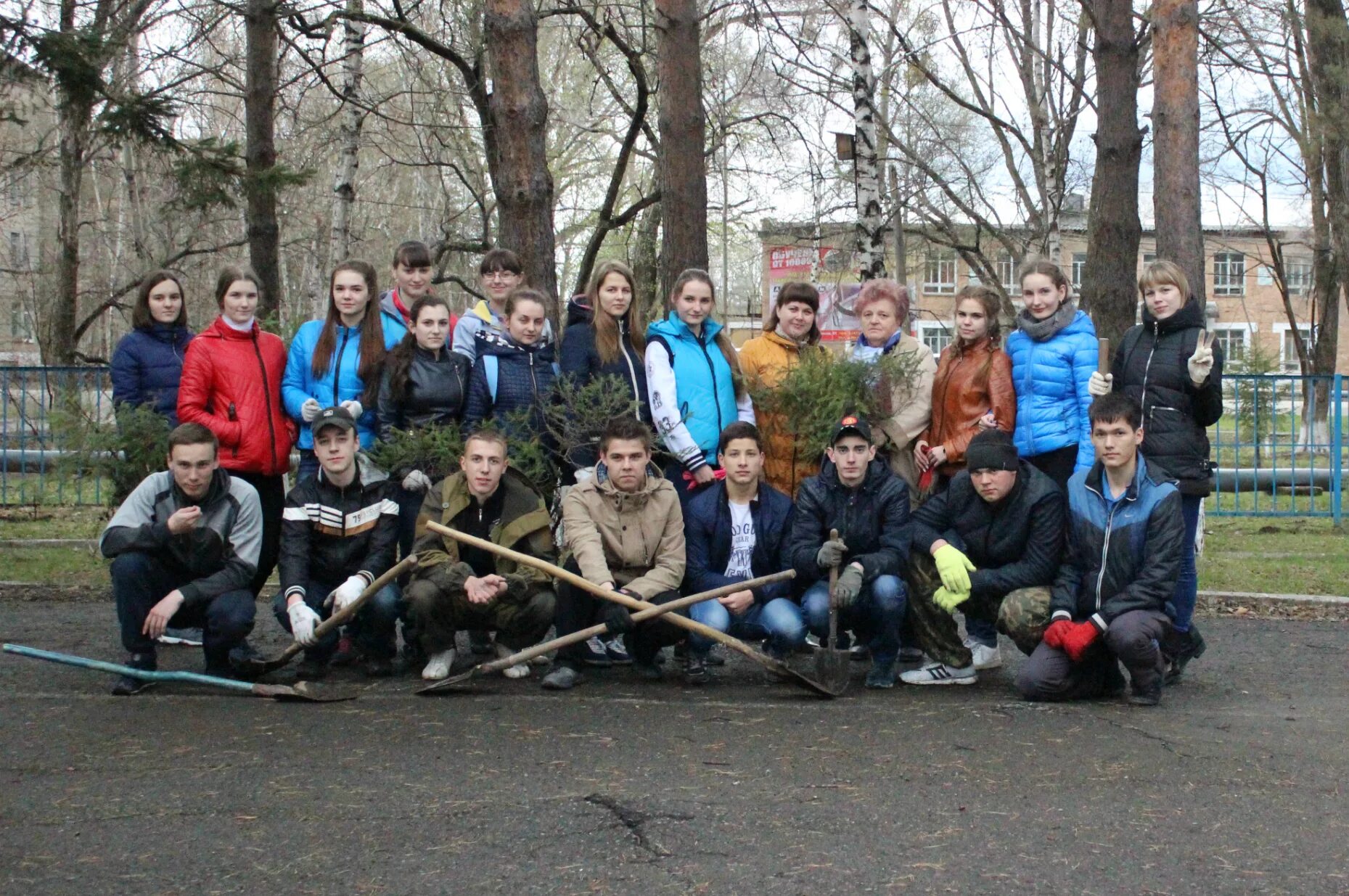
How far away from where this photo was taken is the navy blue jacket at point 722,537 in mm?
6316

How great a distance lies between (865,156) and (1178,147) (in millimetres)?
4778

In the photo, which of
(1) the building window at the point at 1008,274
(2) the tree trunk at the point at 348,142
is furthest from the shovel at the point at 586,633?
(1) the building window at the point at 1008,274

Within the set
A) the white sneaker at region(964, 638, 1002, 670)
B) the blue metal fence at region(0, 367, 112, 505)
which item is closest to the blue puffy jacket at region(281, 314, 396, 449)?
the white sneaker at region(964, 638, 1002, 670)

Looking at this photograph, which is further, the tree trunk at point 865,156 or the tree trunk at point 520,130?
the tree trunk at point 865,156

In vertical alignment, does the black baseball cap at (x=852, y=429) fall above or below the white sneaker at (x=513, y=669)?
above

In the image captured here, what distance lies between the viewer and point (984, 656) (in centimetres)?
650

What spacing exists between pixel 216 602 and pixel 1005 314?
79.2ft

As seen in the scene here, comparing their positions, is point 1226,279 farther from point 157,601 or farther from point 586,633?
point 157,601

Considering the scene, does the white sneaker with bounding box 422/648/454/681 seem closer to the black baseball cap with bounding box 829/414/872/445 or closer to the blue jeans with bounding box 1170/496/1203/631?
the black baseball cap with bounding box 829/414/872/445

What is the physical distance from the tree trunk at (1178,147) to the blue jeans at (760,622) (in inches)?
237

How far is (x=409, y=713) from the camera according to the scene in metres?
5.46

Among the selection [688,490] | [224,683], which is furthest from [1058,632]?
[224,683]

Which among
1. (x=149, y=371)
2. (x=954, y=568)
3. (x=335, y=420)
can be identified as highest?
(x=149, y=371)

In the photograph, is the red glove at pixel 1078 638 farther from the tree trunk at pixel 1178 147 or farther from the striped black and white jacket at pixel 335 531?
the tree trunk at pixel 1178 147
